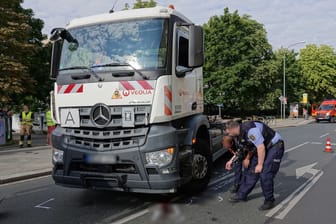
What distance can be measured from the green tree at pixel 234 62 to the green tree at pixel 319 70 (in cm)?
2094

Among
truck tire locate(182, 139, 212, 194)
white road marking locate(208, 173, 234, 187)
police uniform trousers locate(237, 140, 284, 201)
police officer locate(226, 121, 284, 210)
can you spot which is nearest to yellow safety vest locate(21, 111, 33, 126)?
white road marking locate(208, 173, 234, 187)

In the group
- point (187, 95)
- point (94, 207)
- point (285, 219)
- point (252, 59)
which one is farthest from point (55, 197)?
point (252, 59)

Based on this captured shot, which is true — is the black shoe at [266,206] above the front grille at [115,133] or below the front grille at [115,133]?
below

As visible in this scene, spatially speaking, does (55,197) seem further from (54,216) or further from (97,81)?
(97,81)

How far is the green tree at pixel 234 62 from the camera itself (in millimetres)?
38094

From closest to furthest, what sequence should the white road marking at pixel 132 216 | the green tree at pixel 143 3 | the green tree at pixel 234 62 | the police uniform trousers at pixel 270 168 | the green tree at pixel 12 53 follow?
the white road marking at pixel 132 216 < the police uniform trousers at pixel 270 168 < the green tree at pixel 12 53 < the green tree at pixel 143 3 < the green tree at pixel 234 62

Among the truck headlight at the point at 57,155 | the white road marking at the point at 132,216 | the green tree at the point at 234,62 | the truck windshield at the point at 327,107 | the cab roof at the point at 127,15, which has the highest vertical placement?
the green tree at the point at 234,62

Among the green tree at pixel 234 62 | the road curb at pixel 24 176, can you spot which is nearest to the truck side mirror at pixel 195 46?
the road curb at pixel 24 176

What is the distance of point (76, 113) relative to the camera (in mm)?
5504

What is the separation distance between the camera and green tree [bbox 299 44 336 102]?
57.8 metres

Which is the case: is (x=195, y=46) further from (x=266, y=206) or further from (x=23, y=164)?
(x=23, y=164)

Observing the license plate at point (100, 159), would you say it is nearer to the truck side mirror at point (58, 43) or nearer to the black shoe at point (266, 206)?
the truck side mirror at point (58, 43)

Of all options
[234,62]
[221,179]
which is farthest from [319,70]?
[221,179]

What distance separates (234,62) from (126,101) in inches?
1390
